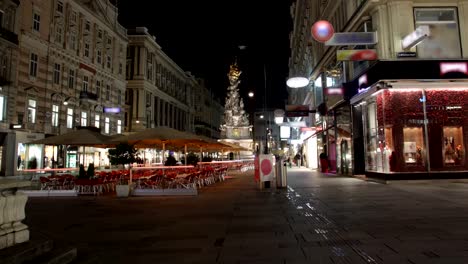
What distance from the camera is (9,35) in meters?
27.9

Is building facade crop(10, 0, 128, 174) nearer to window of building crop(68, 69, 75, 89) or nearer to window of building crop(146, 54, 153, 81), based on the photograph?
window of building crop(68, 69, 75, 89)

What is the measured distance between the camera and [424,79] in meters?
17.2

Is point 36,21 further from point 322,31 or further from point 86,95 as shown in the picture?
point 322,31

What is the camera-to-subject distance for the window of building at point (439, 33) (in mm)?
17766

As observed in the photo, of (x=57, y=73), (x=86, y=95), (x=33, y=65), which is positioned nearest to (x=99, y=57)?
(x=86, y=95)

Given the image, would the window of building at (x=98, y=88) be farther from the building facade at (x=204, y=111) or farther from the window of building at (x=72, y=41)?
the building facade at (x=204, y=111)

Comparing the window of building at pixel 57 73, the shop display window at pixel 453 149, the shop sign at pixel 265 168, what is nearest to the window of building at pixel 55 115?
the window of building at pixel 57 73

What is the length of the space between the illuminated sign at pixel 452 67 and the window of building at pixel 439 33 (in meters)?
0.74

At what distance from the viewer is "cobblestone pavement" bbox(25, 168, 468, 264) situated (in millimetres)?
5617

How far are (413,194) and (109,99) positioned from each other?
4019cm

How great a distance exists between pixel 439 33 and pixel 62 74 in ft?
107

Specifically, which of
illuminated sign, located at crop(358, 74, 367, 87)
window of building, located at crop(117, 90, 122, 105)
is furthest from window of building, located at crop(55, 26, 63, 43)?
illuminated sign, located at crop(358, 74, 367, 87)

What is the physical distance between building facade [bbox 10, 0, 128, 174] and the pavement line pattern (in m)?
17.8

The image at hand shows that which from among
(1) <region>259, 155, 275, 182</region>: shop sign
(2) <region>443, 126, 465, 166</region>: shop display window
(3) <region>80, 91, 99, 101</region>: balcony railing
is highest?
(3) <region>80, 91, 99, 101</region>: balcony railing
